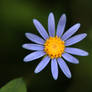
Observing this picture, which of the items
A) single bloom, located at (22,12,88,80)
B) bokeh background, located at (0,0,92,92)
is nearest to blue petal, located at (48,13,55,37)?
single bloom, located at (22,12,88,80)

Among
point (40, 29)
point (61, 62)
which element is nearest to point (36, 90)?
point (61, 62)

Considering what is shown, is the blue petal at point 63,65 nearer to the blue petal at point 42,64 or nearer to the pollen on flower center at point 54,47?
the pollen on flower center at point 54,47

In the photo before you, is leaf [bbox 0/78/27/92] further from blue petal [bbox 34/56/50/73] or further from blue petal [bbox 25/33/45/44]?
blue petal [bbox 25/33/45/44]

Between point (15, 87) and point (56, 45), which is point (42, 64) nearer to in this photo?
point (56, 45)

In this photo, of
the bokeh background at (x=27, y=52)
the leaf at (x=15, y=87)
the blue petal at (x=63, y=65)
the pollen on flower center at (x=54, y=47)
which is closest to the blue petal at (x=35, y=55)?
the pollen on flower center at (x=54, y=47)

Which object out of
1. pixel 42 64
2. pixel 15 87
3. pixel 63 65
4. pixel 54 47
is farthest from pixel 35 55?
pixel 15 87

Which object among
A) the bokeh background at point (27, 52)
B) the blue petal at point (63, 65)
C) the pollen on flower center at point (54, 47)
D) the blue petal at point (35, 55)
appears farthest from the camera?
Result: the bokeh background at point (27, 52)
